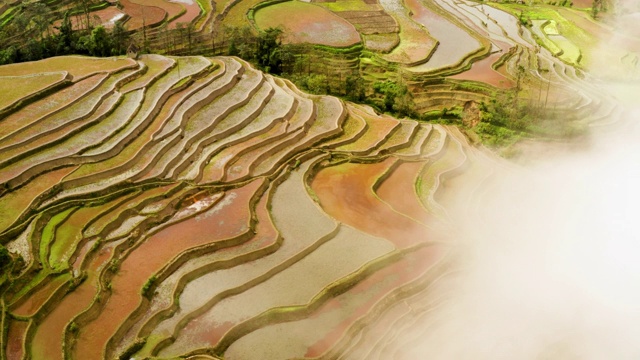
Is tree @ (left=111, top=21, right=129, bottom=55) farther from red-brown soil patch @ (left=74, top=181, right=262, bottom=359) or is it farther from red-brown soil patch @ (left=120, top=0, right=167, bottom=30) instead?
red-brown soil patch @ (left=74, top=181, right=262, bottom=359)

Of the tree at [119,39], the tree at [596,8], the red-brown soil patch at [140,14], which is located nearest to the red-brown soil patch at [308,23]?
the red-brown soil patch at [140,14]

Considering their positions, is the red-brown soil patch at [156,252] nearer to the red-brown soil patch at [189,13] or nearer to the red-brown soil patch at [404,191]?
the red-brown soil patch at [404,191]

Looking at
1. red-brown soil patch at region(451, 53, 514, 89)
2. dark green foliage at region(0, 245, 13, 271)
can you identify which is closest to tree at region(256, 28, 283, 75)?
red-brown soil patch at region(451, 53, 514, 89)

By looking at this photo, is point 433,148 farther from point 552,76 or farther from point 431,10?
point 431,10

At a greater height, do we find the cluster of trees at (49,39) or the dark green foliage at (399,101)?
the cluster of trees at (49,39)

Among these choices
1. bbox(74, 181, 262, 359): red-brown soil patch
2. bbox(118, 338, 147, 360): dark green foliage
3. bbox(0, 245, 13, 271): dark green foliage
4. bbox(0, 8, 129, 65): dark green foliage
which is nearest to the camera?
bbox(118, 338, 147, 360): dark green foliage
